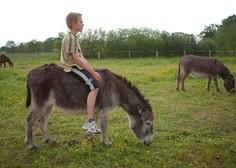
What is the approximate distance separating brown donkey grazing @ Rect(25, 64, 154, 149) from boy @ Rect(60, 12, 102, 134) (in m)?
0.25

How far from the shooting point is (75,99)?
16.5ft

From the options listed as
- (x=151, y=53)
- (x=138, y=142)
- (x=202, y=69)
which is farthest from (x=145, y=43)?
(x=138, y=142)

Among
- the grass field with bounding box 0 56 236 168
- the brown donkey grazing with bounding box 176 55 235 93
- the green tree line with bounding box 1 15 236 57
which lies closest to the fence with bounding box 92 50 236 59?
the green tree line with bounding box 1 15 236 57

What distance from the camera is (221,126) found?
6.39 meters

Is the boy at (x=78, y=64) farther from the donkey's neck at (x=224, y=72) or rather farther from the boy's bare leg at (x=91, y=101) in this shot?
the donkey's neck at (x=224, y=72)

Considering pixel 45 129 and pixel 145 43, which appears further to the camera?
pixel 145 43

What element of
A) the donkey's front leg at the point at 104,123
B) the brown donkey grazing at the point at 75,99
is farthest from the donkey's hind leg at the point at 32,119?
the donkey's front leg at the point at 104,123

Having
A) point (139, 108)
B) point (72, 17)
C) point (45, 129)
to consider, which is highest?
point (72, 17)

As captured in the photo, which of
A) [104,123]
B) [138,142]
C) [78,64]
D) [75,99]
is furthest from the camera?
[138,142]

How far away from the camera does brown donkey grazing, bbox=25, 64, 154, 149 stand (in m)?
5.03

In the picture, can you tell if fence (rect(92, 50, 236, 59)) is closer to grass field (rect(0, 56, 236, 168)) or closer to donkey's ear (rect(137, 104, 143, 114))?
grass field (rect(0, 56, 236, 168))

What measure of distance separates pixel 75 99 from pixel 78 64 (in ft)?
2.35

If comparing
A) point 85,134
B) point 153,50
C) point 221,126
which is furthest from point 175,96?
point 153,50

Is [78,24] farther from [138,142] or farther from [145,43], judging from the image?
[145,43]
